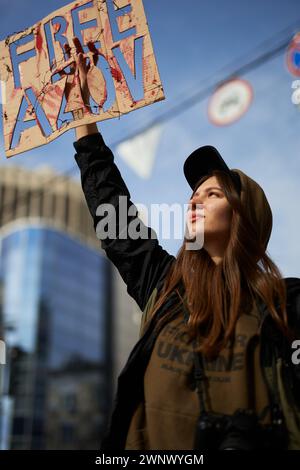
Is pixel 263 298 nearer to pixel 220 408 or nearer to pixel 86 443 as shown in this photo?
pixel 220 408

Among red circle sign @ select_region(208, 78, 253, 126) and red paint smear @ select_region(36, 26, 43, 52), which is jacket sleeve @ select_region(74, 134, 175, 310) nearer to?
red paint smear @ select_region(36, 26, 43, 52)

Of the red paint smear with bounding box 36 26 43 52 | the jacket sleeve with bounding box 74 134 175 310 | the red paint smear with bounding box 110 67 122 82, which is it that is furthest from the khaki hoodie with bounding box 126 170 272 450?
the red paint smear with bounding box 36 26 43 52

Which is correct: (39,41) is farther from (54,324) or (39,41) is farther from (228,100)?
(54,324)

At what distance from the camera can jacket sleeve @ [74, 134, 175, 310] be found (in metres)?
1.99

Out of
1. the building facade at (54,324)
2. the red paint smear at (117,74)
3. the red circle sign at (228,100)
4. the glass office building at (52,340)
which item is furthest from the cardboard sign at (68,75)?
the glass office building at (52,340)

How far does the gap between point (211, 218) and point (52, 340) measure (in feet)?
176

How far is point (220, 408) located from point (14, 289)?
176ft

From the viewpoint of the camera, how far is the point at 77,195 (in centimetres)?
6956

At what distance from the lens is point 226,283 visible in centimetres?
183

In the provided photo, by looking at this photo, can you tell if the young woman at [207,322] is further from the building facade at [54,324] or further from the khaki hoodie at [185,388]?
the building facade at [54,324]

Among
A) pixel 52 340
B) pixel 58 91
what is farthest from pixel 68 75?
pixel 52 340

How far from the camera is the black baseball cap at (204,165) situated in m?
2.05

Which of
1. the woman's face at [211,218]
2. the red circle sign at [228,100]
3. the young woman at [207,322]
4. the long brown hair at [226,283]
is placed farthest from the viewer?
the red circle sign at [228,100]
